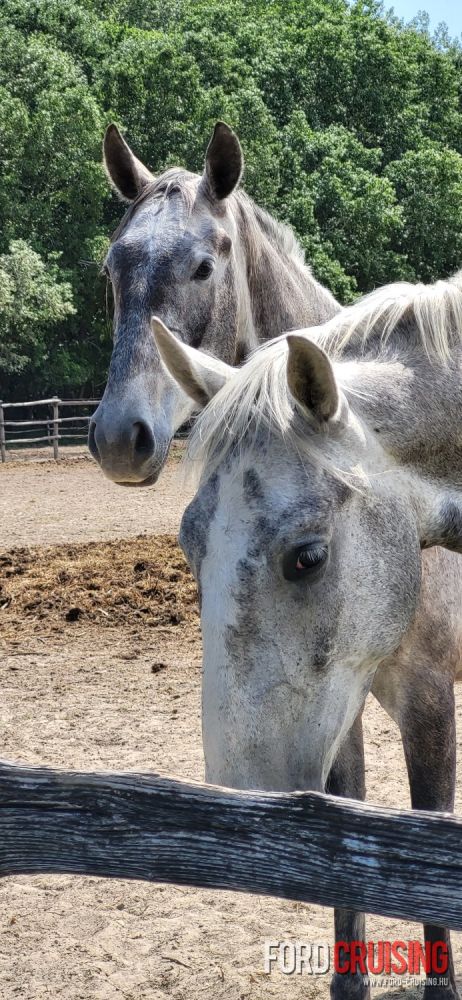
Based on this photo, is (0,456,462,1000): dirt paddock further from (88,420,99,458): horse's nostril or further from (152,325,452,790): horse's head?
(152,325,452,790): horse's head

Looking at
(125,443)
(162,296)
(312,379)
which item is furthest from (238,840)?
(162,296)

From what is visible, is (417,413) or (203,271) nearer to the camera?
(417,413)

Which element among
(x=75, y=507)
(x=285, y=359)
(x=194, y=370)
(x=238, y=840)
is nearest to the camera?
(x=238, y=840)

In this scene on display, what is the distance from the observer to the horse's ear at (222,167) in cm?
356

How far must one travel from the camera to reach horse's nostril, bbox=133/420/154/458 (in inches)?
125

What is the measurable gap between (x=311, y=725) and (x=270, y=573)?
356mm

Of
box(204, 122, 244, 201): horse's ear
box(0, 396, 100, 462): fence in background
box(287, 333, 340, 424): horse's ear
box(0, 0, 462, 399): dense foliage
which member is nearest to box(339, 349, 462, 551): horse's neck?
box(287, 333, 340, 424): horse's ear

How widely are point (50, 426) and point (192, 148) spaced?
28.7 ft

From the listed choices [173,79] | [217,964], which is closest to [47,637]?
[217,964]

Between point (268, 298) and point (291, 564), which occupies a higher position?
point (268, 298)

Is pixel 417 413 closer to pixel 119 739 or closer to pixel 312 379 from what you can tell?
Answer: pixel 312 379

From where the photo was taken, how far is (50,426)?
25.0 metres

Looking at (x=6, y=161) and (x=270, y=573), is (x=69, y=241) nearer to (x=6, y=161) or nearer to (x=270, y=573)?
(x=6, y=161)

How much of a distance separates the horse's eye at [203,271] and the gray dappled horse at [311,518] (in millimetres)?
1062
